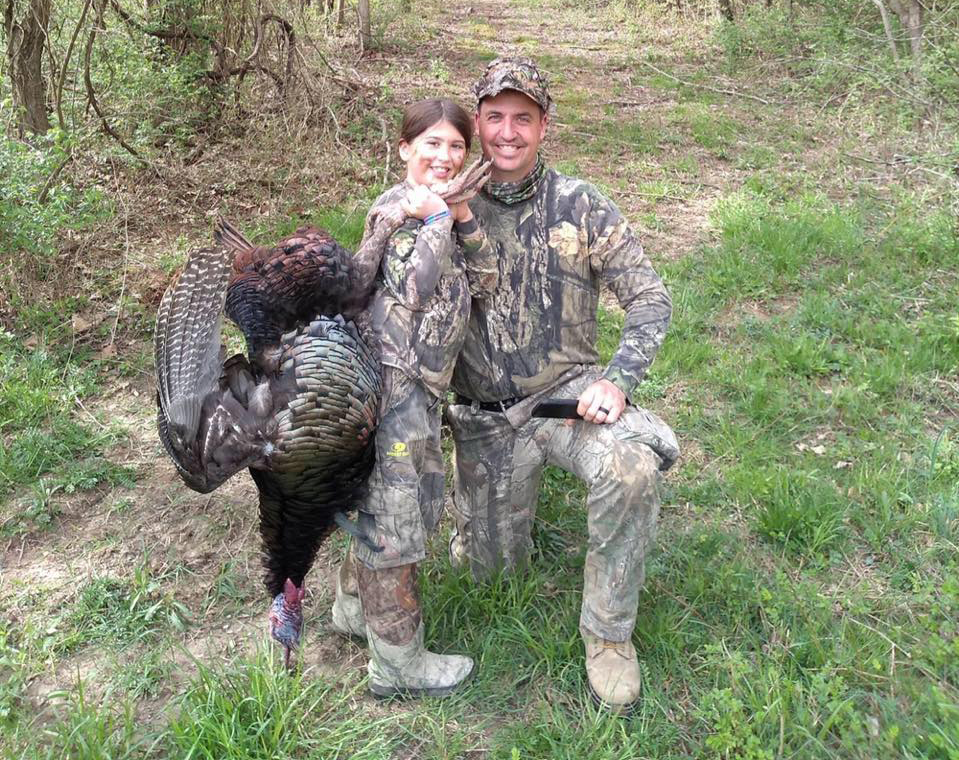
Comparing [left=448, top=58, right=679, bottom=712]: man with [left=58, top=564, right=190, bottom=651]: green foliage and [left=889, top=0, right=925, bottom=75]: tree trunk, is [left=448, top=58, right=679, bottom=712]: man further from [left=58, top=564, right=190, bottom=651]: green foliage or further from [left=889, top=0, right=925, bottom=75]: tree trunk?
[left=889, top=0, right=925, bottom=75]: tree trunk

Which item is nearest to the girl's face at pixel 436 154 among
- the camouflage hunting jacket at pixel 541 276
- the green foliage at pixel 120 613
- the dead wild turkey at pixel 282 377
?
the dead wild turkey at pixel 282 377

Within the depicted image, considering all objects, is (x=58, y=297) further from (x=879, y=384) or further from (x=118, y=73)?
(x=879, y=384)

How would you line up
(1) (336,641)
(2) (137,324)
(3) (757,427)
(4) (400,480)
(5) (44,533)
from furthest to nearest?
(2) (137,324), (3) (757,427), (5) (44,533), (1) (336,641), (4) (400,480)

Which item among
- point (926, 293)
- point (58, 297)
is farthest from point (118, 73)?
point (926, 293)

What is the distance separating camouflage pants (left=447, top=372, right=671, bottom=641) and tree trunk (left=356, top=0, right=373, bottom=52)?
11.7m

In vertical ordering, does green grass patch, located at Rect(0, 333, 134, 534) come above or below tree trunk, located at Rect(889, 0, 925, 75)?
below

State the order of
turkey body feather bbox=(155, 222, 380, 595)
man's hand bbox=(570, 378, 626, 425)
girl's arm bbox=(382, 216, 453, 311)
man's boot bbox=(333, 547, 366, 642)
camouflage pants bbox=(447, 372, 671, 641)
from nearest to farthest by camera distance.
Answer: turkey body feather bbox=(155, 222, 380, 595), girl's arm bbox=(382, 216, 453, 311), camouflage pants bbox=(447, 372, 671, 641), man's hand bbox=(570, 378, 626, 425), man's boot bbox=(333, 547, 366, 642)

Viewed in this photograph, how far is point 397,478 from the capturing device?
8.84 ft

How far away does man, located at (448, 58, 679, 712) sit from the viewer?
112 inches

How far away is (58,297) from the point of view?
5.30 m

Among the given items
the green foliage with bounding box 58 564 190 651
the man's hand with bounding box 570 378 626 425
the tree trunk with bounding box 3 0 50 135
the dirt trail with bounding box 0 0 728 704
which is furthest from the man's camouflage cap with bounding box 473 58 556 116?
the tree trunk with bounding box 3 0 50 135

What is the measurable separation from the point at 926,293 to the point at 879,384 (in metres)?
1.41

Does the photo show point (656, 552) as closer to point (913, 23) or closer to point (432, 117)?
point (432, 117)

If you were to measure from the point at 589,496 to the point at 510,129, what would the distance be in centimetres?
144
